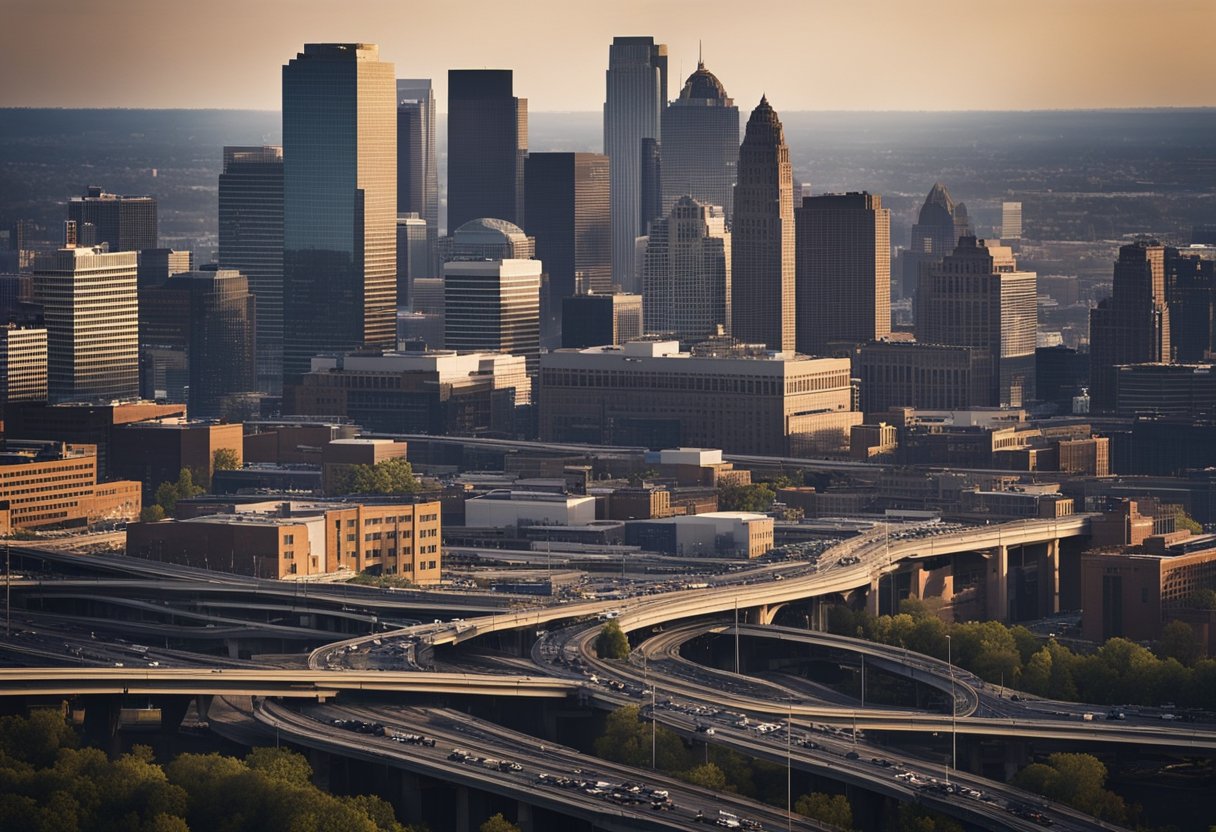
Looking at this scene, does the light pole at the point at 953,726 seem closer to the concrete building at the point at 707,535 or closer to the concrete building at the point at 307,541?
the concrete building at the point at 307,541

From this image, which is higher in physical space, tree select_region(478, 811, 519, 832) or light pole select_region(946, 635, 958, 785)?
light pole select_region(946, 635, 958, 785)

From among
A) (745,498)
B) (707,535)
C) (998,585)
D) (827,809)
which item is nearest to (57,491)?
(707,535)

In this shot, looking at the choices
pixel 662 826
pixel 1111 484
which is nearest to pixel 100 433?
pixel 1111 484

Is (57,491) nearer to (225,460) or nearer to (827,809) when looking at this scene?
(225,460)

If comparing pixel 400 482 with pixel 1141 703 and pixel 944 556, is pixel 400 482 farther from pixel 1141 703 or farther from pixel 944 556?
pixel 1141 703

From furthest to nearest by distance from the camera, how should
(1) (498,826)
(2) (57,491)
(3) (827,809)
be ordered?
(2) (57,491)
(3) (827,809)
(1) (498,826)

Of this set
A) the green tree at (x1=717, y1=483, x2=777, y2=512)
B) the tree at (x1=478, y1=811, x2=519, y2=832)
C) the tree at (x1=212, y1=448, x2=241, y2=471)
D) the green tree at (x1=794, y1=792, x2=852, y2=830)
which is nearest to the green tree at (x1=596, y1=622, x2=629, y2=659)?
the green tree at (x1=794, y1=792, x2=852, y2=830)

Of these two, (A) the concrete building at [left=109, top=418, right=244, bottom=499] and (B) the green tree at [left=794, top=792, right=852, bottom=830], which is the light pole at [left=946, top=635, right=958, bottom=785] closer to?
(B) the green tree at [left=794, top=792, right=852, bottom=830]
